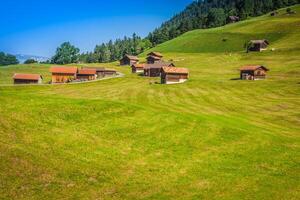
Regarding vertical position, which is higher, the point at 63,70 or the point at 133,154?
the point at 63,70

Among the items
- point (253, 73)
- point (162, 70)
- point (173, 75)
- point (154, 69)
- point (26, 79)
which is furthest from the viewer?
point (154, 69)

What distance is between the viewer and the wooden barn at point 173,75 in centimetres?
12326

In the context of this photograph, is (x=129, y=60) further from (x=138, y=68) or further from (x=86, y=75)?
(x=86, y=75)

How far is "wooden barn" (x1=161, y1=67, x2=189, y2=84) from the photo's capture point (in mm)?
123262

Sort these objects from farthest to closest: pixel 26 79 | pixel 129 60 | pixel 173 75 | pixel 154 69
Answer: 1. pixel 129 60
2. pixel 154 69
3. pixel 26 79
4. pixel 173 75

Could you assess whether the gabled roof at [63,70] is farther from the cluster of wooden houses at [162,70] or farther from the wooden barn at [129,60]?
the wooden barn at [129,60]

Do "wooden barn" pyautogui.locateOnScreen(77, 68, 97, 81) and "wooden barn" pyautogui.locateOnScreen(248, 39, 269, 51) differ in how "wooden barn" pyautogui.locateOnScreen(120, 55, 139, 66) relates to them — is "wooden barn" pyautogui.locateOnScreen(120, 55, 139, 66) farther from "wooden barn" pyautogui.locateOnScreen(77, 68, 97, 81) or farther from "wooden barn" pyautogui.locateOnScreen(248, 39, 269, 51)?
"wooden barn" pyautogui.locateOnScreen(248, 39, 269, 51)

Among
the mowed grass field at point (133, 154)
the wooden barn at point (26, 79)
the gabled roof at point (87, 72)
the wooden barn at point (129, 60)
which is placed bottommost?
the mowed grass field at point (133, 154)

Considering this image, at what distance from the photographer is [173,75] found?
12419cm

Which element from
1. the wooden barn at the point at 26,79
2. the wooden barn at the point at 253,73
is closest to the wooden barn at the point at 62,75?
the wooden barn at the point at 26,79

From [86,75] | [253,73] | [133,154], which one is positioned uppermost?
[253,73]

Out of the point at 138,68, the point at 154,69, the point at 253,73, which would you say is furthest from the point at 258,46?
the point at 253,73

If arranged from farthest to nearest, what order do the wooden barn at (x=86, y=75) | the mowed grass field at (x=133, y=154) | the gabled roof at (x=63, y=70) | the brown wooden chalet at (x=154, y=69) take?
the wooden barn at (x=86, y=75) → the gabled roof at (x=63, y=70) → the brown wooden chalet at (x=154, y=69) → the mowed grass field at (x=133, y=154)

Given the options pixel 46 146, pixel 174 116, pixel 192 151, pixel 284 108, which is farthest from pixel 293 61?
pixel 46 146
